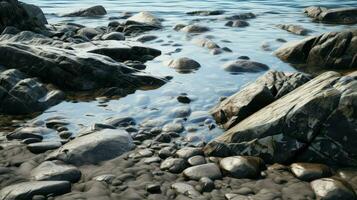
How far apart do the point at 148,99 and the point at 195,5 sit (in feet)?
54.9

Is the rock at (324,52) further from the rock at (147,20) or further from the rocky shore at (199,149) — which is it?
the rock at (147,20)

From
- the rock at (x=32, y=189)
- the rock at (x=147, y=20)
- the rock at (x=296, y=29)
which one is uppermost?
the rock at (x=32, y=189)

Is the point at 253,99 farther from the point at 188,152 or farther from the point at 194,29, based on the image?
the point at 194,29

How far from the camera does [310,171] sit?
4.12m

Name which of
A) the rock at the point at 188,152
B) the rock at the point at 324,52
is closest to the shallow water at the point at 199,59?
the rock at the point at 324,52

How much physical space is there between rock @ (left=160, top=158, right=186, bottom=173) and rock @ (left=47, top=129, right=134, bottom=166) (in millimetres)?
615

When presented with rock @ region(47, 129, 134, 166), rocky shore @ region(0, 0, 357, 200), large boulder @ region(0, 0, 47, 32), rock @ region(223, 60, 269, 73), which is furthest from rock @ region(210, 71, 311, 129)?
large boulder @ region(0, 0, 47, 32)

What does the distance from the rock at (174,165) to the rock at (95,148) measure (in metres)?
0.61

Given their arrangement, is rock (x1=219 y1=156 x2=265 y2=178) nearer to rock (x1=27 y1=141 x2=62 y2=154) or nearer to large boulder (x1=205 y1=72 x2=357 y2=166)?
large boulder (x1=205 y1=72 x2=357 y2=166)

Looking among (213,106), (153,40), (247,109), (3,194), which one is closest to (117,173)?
(3,194)

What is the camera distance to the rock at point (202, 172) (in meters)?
4.16

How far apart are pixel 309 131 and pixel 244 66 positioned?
4.24 meters

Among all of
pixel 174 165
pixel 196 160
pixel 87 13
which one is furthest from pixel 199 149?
pixel 87 13

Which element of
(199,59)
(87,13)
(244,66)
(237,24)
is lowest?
(87,13)
